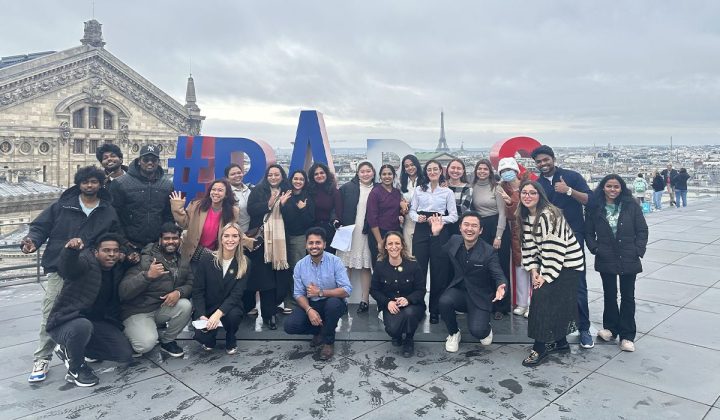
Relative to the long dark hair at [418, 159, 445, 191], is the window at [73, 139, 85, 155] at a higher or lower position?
higher

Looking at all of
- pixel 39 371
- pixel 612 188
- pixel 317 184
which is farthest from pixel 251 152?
pixel 612 188

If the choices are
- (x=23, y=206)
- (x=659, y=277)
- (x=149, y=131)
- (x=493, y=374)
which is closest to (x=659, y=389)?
(x=493, y=374)

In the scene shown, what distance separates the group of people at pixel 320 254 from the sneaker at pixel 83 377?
15 mm

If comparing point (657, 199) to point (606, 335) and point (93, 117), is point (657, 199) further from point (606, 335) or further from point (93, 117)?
point (93, 117)

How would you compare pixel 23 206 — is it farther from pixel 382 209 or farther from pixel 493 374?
pixel 493 374

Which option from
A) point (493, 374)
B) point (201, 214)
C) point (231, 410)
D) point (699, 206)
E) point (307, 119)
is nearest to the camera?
point (231, 410)

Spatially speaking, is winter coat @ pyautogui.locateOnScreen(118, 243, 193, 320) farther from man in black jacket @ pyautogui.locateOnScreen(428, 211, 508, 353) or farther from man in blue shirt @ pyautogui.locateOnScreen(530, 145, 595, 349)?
man in blue shirt @ pyautogui.locateOnScreen(530, 145, 595, 349)

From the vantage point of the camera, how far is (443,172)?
6289 mm

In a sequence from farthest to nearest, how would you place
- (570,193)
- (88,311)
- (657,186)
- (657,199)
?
(657,199), (657,186), (570,193), (88,311)

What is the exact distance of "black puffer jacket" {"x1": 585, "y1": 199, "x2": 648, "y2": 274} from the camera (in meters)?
5.18

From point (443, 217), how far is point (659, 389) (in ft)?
9.17

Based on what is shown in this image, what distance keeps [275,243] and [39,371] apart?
2712 millimetres

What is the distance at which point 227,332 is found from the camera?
5.18 meters

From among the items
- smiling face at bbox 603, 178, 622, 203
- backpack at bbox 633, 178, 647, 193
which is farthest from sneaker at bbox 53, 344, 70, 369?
backpack at bbox 633, 178, 647, 193
